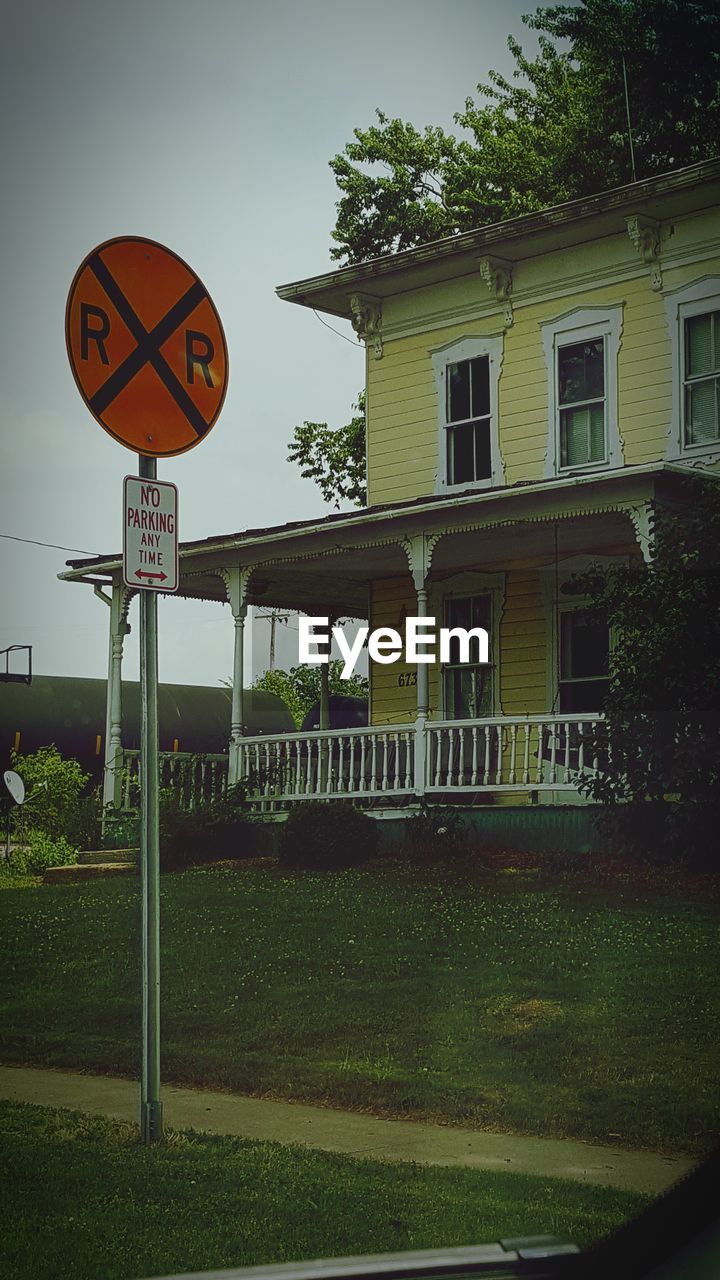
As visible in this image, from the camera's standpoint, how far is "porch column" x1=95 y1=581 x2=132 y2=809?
17516 millimetres

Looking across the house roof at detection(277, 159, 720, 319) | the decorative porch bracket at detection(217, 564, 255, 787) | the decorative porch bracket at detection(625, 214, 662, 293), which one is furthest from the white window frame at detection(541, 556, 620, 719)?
the house roof at detection(277, 159, 720, 319)

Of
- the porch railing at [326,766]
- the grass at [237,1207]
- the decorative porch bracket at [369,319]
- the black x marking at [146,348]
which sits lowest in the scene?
the grass at [237,1207]

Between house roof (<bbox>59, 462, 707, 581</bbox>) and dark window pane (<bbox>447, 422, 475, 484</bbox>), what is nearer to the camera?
house roof (<bbox>59, 462, 707, 581</bbox>)

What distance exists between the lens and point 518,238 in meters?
17.1

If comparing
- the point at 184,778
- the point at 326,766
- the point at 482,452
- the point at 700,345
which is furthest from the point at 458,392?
the point at 184,778

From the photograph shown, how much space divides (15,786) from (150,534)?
13098 millimetres

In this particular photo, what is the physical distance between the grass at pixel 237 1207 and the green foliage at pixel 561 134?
12.4m

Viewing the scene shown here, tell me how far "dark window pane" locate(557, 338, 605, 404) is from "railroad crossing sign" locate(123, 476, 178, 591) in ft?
38.6

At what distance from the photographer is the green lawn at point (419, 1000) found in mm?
6676

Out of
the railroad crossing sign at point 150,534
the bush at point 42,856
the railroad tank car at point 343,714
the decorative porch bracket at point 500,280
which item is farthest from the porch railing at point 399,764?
the railroad crossing sign at point 150,534

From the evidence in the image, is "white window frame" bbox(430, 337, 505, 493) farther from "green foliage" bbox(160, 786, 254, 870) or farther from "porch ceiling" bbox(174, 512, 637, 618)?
"green foliage" bbox(160, 786, 254, 870)

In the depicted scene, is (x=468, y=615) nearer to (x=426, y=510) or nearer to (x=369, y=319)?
(x=426, y=510)

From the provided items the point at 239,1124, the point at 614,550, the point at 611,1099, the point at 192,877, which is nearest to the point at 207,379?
the point at 239,1124

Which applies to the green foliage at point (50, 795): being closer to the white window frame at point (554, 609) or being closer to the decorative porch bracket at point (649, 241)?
the white window frame at point (554, 609)
